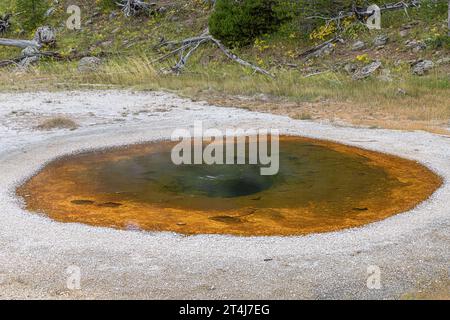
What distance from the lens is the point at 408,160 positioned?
1007cm

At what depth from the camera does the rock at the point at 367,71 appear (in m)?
16.9

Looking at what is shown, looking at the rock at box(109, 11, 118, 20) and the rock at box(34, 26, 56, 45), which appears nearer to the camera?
the rock at box(34, 26, 56, 45)

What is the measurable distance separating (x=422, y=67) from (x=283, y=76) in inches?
154

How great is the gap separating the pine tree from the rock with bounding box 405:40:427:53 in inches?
701

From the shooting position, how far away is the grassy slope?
14.2 meters

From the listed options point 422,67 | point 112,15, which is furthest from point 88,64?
point 422,67

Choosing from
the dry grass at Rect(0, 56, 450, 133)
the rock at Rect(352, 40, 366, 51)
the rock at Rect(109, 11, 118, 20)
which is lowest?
the dry grass at Rect(0, 56, 450, 133)

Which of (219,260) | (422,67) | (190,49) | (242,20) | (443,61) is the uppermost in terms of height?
(242,20)

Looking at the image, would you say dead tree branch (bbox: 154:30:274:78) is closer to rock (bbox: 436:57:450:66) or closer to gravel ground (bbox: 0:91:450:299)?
rock (bbox: 436:57:450:66)

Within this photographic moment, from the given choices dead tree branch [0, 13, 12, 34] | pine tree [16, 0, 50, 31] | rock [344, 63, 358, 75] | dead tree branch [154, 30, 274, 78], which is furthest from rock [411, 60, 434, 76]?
dead tree branch [0, 13, 12, 34]

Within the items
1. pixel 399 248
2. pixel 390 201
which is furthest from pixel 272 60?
pixel 399 248

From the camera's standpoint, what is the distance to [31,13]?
28.4 meters

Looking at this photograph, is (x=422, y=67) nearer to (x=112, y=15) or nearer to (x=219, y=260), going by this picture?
(x=219, y=260)
